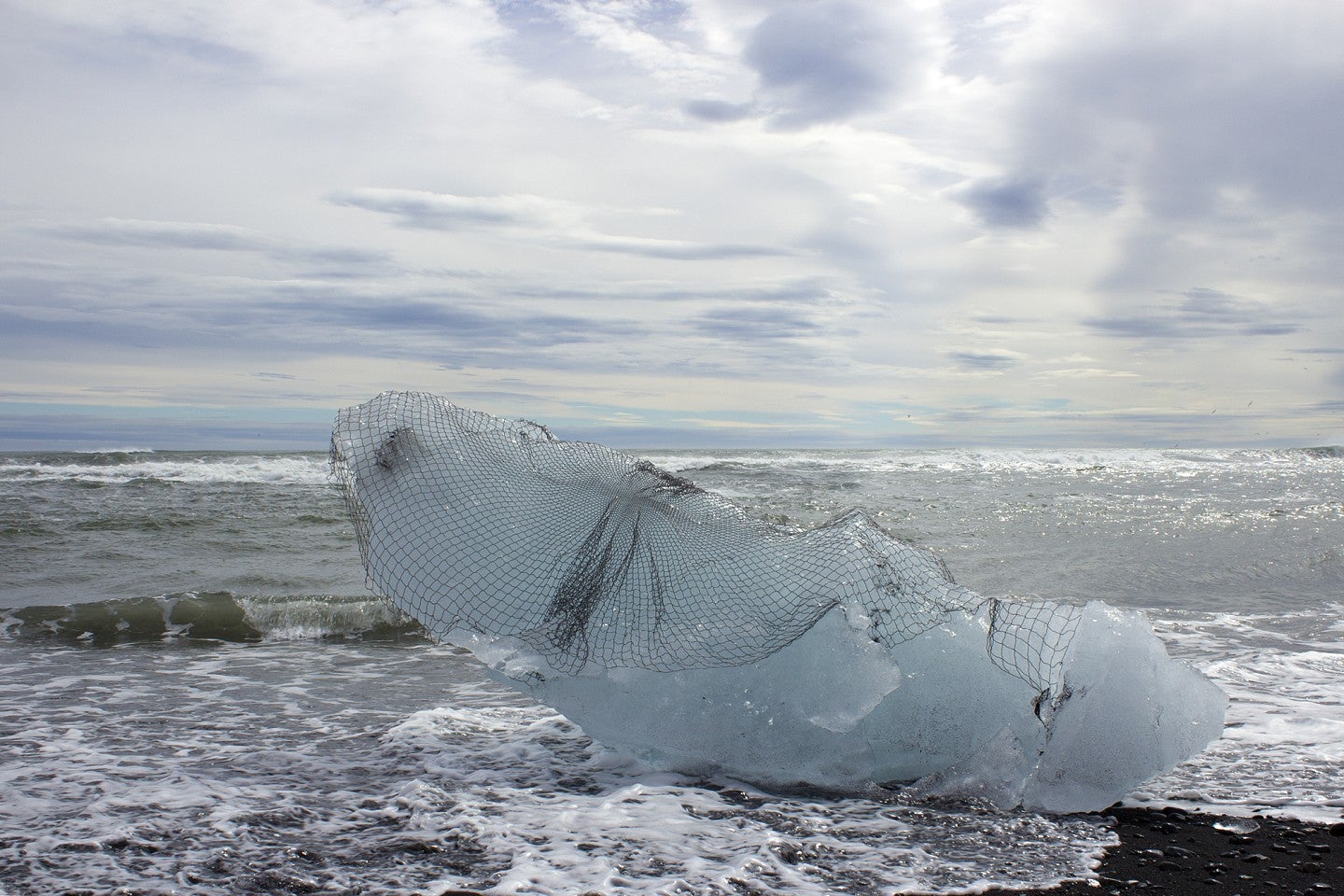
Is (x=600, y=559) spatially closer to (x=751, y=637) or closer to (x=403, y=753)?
(x=751, y=637)

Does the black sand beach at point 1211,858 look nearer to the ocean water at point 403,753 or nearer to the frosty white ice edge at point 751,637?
the ocean water at point 403,753

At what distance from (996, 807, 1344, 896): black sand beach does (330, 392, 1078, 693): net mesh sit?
2.12ft

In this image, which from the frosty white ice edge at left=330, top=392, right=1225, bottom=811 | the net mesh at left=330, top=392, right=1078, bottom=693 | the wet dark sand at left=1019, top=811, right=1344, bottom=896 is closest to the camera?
the wet dark sand at left=1019, top=811, right=1344, bottom=896

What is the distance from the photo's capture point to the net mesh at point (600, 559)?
13.2 ft

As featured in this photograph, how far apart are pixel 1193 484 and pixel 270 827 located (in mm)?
24369

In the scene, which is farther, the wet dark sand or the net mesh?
the net mesh

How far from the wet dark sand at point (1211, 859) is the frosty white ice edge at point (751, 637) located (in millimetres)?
245

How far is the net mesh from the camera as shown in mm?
4020

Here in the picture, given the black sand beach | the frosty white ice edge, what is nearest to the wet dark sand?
the black sand beach

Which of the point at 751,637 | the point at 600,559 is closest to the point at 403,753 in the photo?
the point at 600,559

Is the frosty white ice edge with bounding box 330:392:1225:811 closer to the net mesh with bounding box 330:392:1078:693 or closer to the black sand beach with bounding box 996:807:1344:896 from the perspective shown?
the net mesh with bounding box 330:392:1078:693

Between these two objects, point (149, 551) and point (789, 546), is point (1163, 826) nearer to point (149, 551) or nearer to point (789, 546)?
point (789, 546)

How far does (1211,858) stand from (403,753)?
3.34m

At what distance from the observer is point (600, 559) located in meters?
4.34
